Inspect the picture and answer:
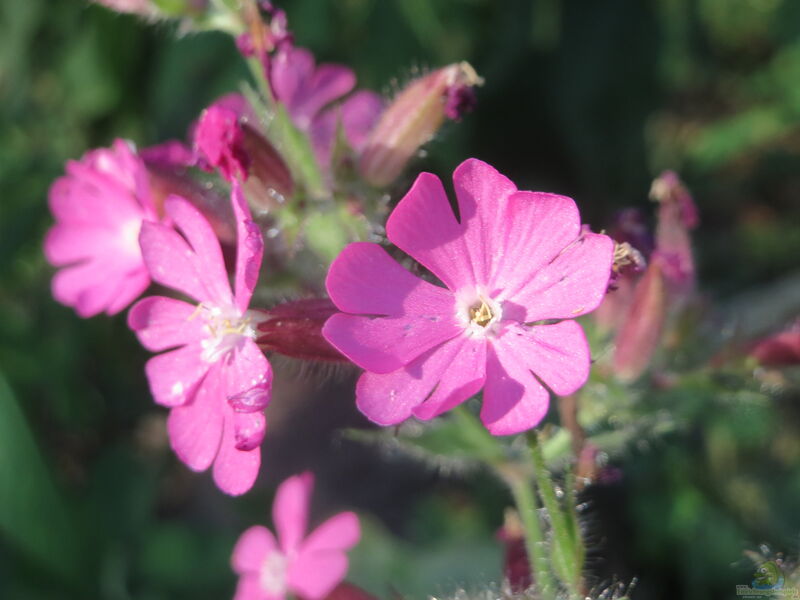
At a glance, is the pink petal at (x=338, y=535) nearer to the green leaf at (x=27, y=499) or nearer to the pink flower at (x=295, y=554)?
the pink flower at (x=295, y=554)

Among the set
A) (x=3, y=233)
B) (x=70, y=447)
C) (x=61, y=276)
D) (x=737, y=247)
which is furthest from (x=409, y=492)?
(x=61, y=276)

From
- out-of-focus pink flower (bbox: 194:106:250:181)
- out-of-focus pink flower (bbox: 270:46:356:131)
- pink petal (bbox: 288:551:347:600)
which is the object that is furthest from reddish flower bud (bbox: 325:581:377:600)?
out-of-focus pink flower (bbox: 270:46:356:131)

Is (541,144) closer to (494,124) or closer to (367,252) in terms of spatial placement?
(494,124)

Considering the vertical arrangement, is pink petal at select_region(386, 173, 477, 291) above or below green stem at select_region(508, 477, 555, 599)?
above

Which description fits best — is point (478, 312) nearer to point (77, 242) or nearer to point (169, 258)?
point (169, 258)

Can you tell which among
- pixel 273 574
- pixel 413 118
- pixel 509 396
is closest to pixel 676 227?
pixel 413 118

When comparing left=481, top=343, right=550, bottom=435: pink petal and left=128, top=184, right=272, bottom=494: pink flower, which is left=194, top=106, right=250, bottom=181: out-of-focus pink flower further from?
left=481, top=343, right=550, bottom=435: pink petal
